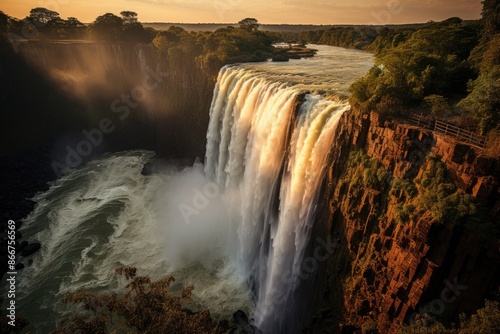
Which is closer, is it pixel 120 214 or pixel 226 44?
pixel 120 214

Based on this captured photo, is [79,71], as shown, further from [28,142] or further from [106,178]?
[106,178]

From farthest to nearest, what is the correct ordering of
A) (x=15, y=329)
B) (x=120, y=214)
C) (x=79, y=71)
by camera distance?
(x=79, y=71)
(x=120, y=214)
(x=15, y=329)

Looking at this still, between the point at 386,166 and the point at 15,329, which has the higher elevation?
the point at 386,166

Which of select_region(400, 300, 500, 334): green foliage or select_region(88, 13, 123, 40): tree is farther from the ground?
select_region(88, 13, 123, 40): tree

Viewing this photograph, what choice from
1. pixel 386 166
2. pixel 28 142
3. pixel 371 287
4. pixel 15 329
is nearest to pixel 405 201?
pixel 386 166
